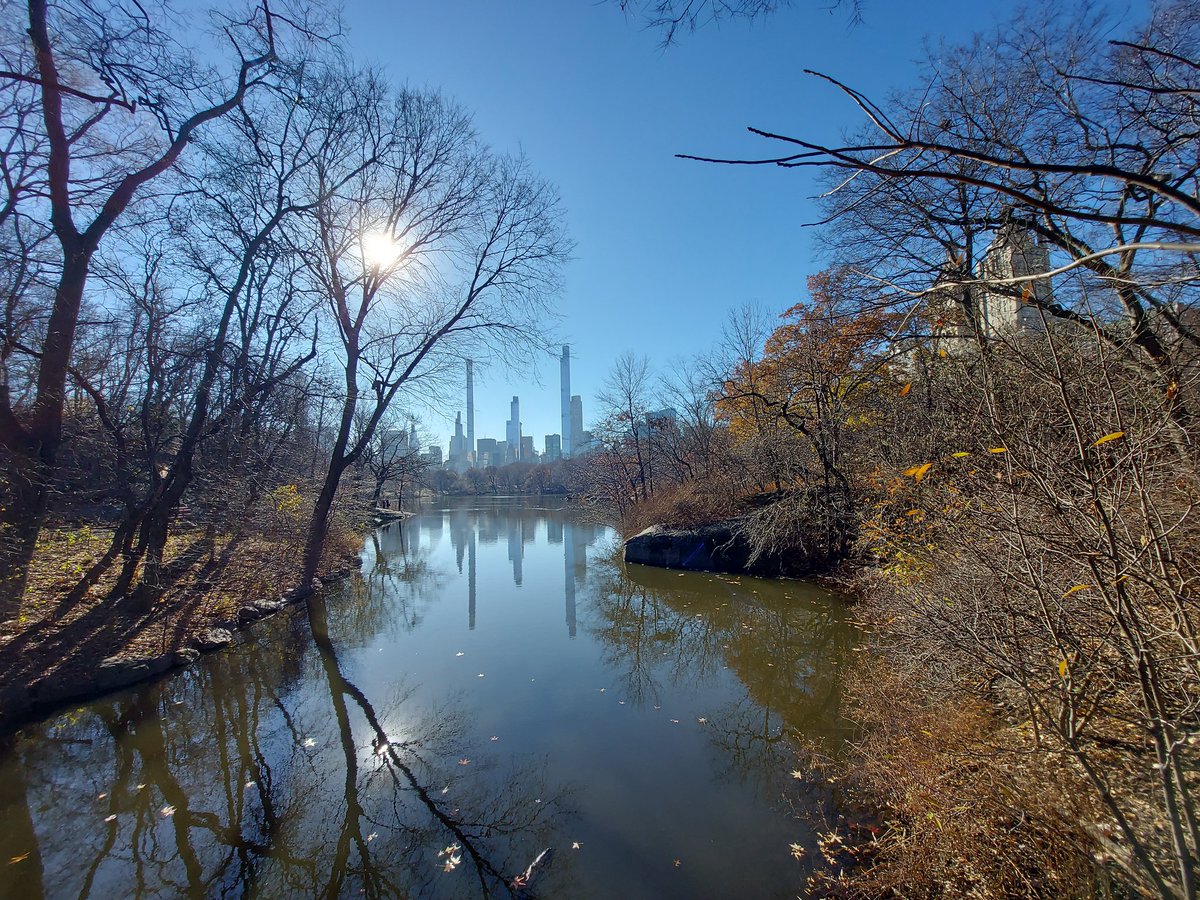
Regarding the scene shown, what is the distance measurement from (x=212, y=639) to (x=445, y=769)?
19.2 ft

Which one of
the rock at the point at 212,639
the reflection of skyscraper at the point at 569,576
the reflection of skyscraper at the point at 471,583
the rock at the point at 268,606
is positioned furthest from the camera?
the rock at the point at 268,606

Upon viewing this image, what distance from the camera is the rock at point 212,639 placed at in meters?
8.34

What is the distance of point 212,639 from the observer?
853 centimetres

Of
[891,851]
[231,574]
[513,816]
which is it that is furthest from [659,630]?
[231,574]

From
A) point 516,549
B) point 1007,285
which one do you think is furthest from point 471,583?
point 1007,285

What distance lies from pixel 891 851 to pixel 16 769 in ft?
24.2

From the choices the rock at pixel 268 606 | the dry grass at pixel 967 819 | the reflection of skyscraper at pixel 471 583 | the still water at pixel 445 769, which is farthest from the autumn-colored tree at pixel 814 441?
the rock at pixel 268 606

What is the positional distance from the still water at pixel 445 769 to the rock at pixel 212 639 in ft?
1.16

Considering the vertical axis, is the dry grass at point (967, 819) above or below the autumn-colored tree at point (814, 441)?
below

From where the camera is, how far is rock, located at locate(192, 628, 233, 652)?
834 cm

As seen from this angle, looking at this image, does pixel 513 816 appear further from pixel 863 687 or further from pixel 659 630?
pixel 659 630

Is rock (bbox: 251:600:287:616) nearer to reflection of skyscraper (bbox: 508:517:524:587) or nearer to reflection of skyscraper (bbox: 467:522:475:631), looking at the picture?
reflection of skyscraper (bbox: 467:522:475:631)

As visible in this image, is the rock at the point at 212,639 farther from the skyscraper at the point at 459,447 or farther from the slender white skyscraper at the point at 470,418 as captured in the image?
the skyscraper at the point at 459,447

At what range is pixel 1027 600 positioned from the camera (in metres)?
3.34
